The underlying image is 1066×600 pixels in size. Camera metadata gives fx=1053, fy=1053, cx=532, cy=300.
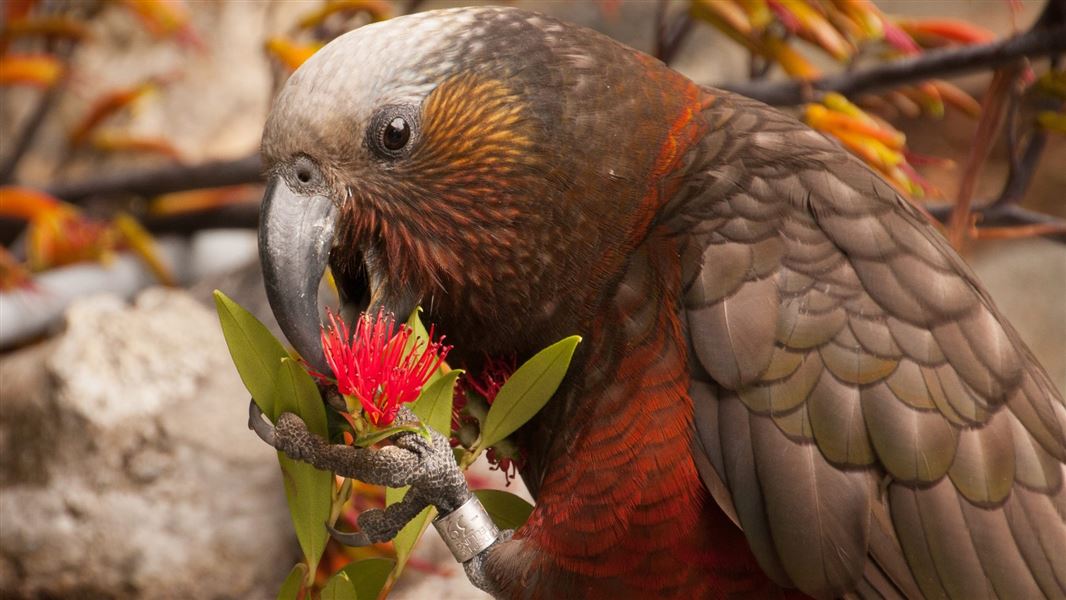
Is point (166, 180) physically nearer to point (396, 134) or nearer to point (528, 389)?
point (396, 134)

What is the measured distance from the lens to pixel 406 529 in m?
1.43

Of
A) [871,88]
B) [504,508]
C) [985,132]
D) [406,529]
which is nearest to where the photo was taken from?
[406,529]

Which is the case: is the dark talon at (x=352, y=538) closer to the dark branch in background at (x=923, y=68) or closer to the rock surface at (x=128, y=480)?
A: the rock surface at (x=128, y=480)

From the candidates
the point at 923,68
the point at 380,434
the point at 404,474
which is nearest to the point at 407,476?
the point at 404,474

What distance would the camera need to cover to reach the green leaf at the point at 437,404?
1294mm

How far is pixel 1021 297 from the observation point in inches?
158

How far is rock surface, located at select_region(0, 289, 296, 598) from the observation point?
211 cm

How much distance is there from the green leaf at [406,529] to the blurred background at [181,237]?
0.96 feet

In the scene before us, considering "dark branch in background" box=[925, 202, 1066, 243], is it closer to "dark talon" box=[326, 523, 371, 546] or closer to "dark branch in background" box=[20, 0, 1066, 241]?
"dark branch in background" box=[20, 0, 1066, 241]

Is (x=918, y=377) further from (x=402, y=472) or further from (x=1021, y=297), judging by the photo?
(x=1021, y=297)

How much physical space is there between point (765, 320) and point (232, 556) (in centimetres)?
132

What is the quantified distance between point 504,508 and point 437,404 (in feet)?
0.98

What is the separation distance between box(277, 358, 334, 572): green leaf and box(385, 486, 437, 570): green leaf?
96 millimetres

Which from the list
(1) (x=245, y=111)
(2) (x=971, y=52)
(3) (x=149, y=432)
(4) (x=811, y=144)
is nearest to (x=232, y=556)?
(3) (x=149, y=432)
